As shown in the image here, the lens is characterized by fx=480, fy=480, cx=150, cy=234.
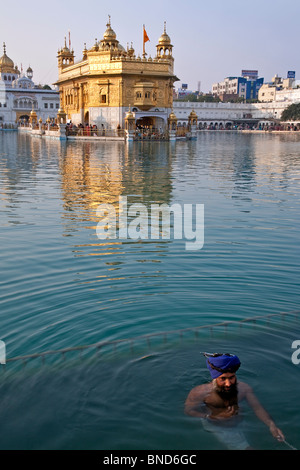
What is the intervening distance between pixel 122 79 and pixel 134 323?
4701cm

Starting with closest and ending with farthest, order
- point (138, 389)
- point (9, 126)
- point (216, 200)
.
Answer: point (138, 389) < point (216, 200) < point (9, 126)

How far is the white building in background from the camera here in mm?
77875

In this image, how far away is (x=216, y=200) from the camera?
1274cm

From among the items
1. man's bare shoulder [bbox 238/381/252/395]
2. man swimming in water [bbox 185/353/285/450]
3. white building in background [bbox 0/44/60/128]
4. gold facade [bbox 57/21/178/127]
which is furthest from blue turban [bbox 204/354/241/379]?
white building in background [bbox 0/44/60/128]

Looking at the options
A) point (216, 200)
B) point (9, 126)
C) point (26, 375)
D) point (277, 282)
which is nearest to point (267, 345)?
point (277, 282)

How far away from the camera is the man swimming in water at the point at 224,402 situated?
11.4 ft

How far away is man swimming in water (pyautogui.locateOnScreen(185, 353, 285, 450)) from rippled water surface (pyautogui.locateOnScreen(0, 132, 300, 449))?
0.25 ft

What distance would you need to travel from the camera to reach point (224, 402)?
3.64m

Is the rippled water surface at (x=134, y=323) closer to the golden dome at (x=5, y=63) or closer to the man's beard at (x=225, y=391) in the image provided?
the man's beard at (x=225, y=391)

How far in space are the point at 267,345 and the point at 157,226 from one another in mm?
5084

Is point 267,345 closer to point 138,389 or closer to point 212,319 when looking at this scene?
point 212,319

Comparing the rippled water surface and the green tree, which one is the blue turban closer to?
the rippled water surface

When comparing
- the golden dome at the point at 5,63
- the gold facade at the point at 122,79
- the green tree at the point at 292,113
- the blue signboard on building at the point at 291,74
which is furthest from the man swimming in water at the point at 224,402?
the blue signboard on building at the point at 291,74

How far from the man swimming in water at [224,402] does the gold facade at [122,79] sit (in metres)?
48.1
